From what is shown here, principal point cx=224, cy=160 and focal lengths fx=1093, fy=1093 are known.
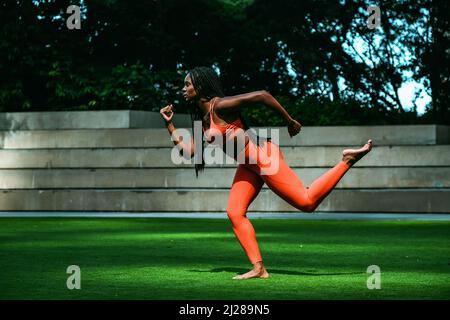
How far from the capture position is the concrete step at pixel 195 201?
23.6 metres

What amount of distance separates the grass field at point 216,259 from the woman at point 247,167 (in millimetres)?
536

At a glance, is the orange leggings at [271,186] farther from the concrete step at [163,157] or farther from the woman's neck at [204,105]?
the concrete step at [163,157]

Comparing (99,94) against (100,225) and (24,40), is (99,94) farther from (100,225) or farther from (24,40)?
(100,225)

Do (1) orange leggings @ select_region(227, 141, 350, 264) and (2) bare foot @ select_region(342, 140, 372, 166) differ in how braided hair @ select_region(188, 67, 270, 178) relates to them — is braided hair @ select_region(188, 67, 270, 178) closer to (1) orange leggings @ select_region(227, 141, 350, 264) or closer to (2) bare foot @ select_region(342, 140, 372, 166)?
(1) orange leggings @ select_region(227, 141, 350, 264)

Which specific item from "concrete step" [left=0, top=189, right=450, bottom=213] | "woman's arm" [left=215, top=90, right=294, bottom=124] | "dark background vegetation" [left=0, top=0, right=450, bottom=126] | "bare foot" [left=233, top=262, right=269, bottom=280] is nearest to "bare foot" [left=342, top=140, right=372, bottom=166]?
"woman's arm" [left=215, top=90, right=294, bottom=124]

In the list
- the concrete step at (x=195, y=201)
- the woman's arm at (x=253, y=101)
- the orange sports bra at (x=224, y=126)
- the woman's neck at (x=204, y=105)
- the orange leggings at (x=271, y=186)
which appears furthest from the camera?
the concrete step at (x=195, y=201)

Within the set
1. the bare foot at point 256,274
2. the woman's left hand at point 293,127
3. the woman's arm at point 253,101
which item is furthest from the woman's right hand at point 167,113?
the bare foot at point 256,274

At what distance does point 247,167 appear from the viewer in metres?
10.3

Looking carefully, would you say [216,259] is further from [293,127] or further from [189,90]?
[293,127]

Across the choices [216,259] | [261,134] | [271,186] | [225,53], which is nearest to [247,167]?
[271,186]

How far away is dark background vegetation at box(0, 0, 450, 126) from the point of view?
30375mm

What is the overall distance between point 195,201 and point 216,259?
11.9 metres

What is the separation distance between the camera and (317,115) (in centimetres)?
2830

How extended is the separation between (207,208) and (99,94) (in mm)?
6255
